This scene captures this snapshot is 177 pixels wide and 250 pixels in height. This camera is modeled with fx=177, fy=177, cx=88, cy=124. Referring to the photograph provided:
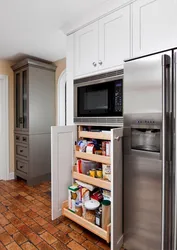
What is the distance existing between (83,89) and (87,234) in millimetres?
1494

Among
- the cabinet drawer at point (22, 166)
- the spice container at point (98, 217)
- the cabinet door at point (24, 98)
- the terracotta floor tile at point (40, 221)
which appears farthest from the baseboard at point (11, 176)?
the spice container at point (98, 217)

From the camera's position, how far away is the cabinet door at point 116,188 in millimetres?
1393

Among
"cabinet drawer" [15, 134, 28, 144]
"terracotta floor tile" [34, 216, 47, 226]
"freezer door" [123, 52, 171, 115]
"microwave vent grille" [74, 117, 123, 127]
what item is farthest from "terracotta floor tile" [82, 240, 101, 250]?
"cabinet drawer" [15, 134, 28, 144]

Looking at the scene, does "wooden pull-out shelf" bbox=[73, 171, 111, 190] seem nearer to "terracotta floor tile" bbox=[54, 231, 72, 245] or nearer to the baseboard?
"terracotta floor tile" bbox=[54, 231, 72, 245]

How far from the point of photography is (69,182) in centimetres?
205

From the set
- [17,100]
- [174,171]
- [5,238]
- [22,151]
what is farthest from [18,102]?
[174,171]

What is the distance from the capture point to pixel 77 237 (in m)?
1.70

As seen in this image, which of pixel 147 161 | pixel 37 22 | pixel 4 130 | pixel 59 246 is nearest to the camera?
pixel 147 161

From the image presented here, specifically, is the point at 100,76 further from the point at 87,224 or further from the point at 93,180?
the point at 87,224

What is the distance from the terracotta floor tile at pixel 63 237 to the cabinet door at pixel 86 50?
167 centimetres

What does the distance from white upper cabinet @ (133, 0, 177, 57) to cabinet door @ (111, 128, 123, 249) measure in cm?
73

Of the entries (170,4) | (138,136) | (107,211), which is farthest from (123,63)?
(107,211)

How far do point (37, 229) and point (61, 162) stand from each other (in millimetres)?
715

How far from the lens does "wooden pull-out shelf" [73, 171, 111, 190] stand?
165 cm
